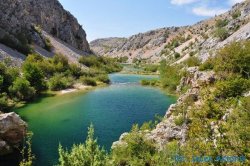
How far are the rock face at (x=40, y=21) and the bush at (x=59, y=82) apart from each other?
Result: 25.9 metres

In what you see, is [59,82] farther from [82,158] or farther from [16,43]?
[82,158]

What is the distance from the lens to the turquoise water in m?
40.4

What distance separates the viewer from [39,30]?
129000 millimetres

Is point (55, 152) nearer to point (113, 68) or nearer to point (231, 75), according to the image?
point (231, 75)

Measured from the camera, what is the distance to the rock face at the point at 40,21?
11006cm

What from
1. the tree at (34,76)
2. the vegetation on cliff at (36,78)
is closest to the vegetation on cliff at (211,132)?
the vegetation on cliff at (36,78)

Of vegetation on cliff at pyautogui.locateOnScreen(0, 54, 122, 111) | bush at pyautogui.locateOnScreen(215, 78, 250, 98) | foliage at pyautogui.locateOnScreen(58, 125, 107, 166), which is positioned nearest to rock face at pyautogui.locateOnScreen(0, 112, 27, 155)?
foliage at pyautogui.locateOnScreen(58, 125, 107, 166)

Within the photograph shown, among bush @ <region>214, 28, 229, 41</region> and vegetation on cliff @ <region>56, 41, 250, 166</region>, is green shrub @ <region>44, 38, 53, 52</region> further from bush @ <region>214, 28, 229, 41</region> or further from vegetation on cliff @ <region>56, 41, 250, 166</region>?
vegetation on cliff @ <region>56, 41, 250, 166</region>

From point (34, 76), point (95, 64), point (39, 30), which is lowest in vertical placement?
point (34, 76)

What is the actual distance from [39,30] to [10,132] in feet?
321

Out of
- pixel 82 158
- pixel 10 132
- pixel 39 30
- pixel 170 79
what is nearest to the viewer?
pixel 82 158

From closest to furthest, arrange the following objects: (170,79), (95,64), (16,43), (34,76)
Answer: (34,76) < (170,79) < (16,43) < (95,64)

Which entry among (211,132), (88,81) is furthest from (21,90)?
(211,132)

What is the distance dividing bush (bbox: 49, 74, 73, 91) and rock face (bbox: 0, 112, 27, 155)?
1743 inches
